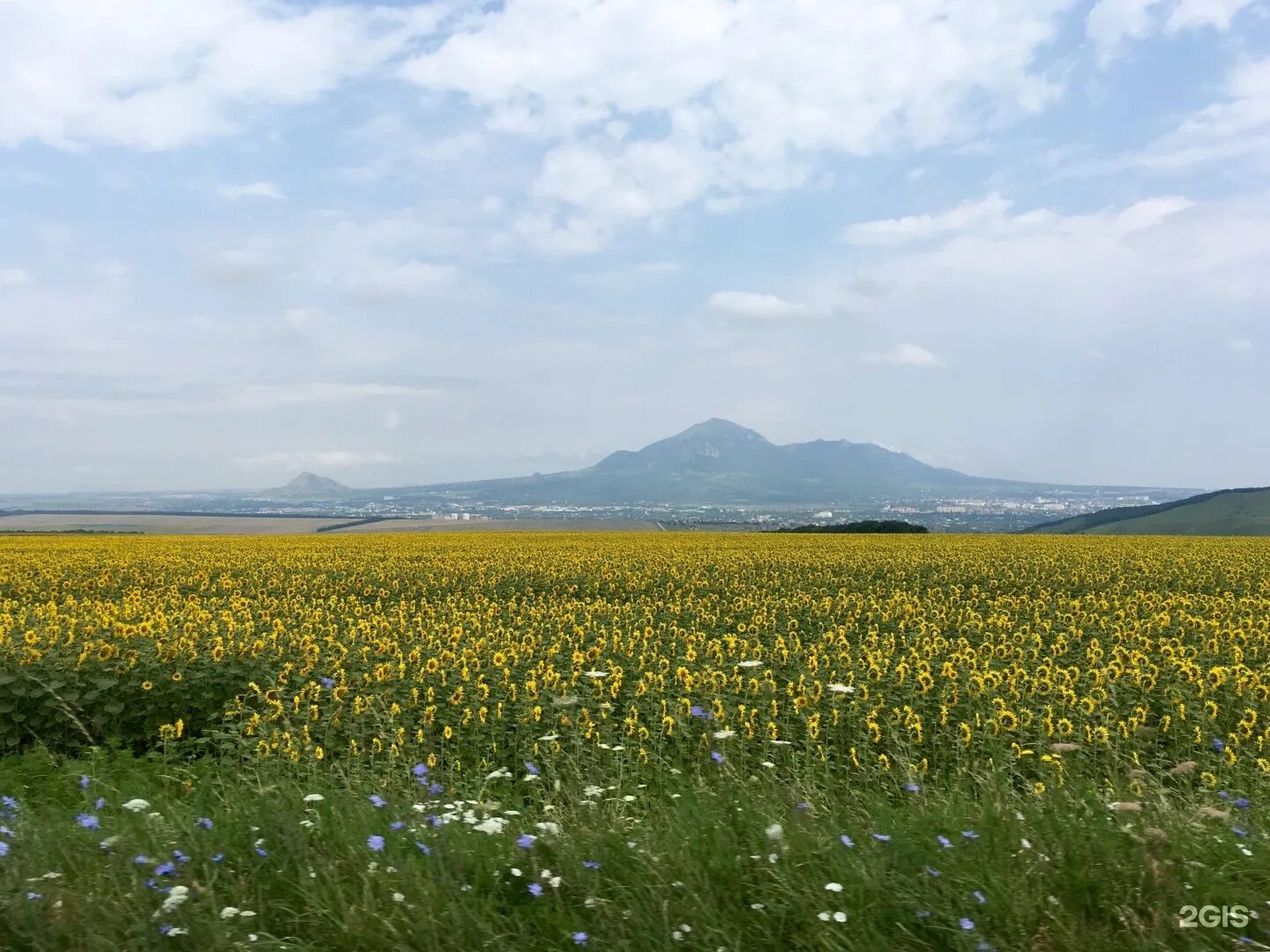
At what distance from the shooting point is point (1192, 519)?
8688 cm

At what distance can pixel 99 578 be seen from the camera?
2048 centimetres

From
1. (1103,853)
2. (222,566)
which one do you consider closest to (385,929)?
(1103,853)

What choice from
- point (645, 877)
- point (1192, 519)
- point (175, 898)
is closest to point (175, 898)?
point (175, 898)

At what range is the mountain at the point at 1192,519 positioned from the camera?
7500 cm

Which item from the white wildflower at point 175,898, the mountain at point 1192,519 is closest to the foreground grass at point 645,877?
the white wildflower at point 175,898

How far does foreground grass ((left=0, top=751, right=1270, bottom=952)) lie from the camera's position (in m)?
3.18

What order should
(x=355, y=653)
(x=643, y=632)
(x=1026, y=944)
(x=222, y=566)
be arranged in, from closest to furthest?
(x=1026, y=944) < (x=355, y=653) < (x=643, y=632) < (x=222, y=566)

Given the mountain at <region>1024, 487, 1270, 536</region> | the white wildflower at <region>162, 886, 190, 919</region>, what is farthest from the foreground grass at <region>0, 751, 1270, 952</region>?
the mountain at <region>1024, 487, 1270, 536</region>

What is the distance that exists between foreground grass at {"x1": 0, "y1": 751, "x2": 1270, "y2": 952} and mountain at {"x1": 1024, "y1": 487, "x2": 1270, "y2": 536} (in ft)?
237

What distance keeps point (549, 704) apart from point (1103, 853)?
5.62 m

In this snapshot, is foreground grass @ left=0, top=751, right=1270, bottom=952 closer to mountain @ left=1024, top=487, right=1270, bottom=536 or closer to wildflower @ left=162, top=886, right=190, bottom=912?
wildflower @ left=162, top=886, right=190, bottom=912

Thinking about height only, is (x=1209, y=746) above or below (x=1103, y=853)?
below

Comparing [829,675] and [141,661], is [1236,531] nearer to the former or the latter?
[829,675]

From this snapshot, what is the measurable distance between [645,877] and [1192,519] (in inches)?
3996
